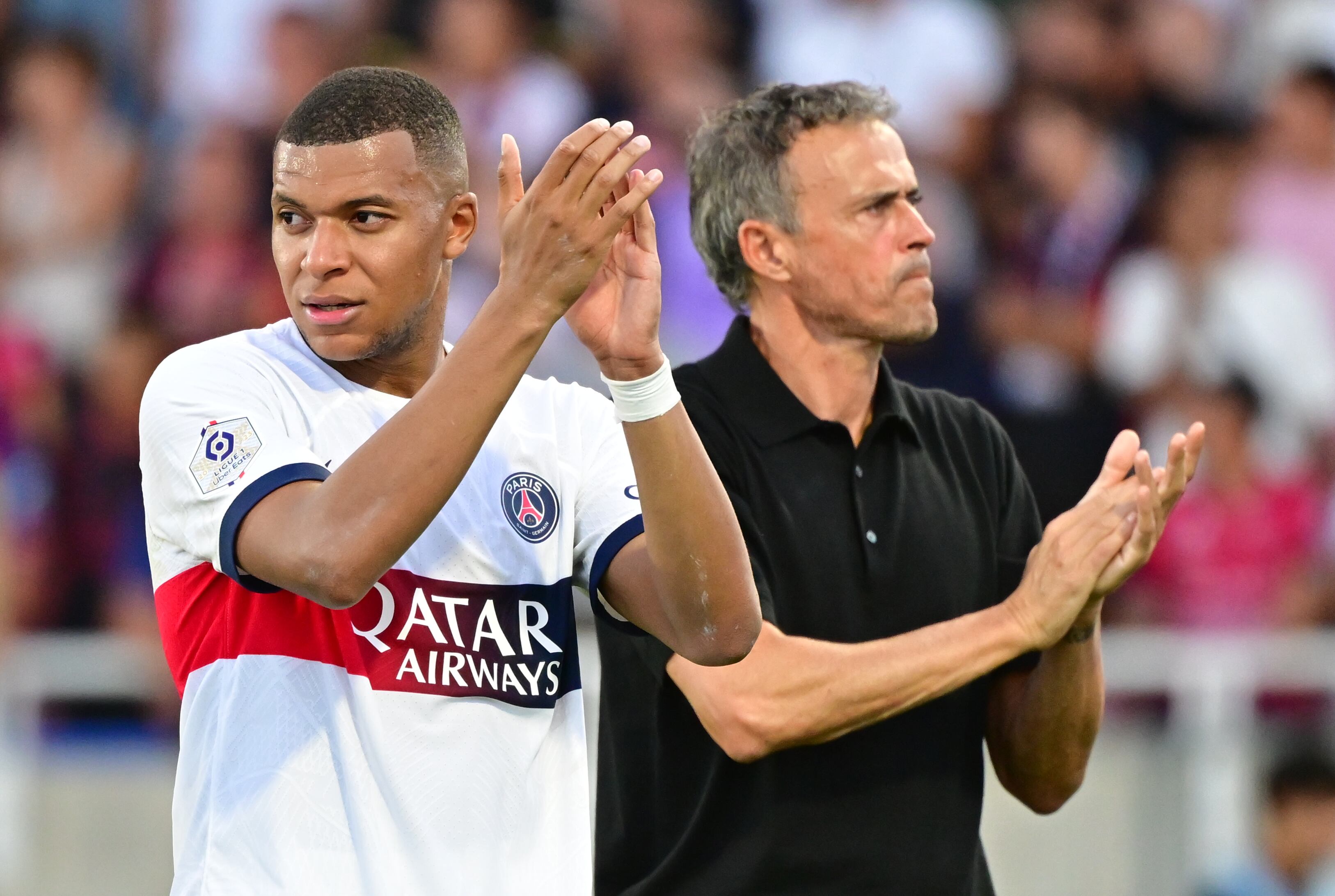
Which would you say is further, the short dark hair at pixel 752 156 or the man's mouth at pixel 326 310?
the short dark hair at pixel 752 156

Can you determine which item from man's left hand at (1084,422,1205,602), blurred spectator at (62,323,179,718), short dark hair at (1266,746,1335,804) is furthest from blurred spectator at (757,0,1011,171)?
man's left hand at (1084,422,1205,602)

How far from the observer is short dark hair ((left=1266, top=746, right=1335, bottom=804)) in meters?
6.14

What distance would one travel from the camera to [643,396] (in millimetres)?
2891

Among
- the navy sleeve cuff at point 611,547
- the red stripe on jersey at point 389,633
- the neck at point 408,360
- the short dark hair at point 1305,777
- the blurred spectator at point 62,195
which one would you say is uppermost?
the blurred spectator at point 62,195

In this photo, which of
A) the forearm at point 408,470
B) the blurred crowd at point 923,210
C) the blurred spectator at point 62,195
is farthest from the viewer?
the blurred spectator at point 62,195

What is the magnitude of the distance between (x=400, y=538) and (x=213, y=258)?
6411 mm

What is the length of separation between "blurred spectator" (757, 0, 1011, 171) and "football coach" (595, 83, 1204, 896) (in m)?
4.70

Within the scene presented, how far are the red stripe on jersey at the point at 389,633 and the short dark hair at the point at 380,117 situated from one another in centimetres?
71

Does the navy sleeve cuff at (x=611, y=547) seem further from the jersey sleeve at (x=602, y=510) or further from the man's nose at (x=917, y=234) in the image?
the man's nose at (x=917, y=234)

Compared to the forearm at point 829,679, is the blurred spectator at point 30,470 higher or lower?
higher

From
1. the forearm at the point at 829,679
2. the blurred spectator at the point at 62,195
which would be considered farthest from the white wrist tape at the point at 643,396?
the blurred spectator at the point at 62,195

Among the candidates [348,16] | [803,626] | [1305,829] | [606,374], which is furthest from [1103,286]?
[606,374]

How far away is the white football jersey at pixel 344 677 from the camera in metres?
2.85

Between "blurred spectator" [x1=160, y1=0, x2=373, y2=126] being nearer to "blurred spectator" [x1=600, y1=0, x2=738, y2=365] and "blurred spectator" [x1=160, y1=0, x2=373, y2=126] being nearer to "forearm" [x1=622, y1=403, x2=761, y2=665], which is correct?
"blurred spectator" [x1=600, y1=0, x2=738, y2=365]
